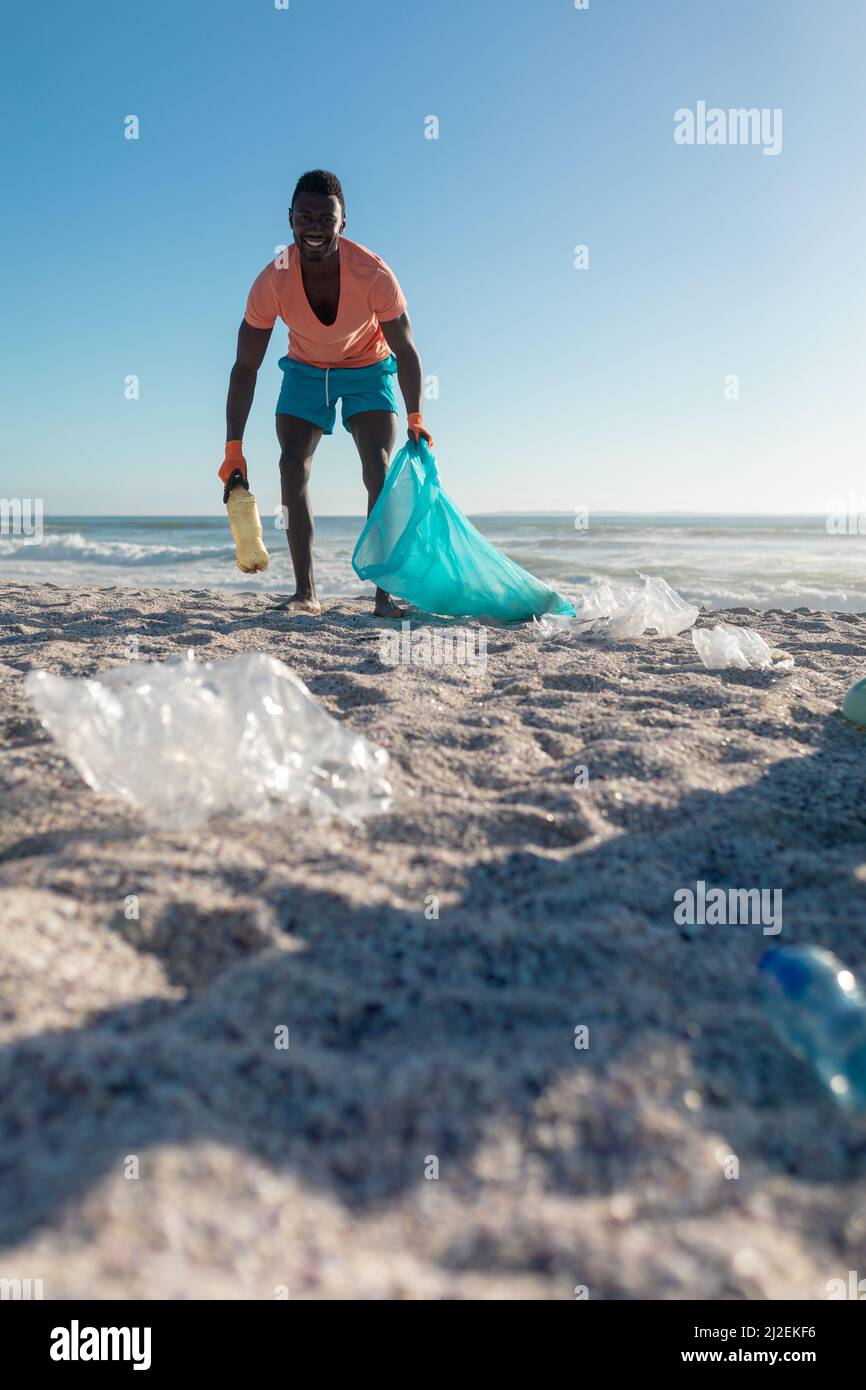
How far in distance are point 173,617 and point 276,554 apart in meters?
5.10

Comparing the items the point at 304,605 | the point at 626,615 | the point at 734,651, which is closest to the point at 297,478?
the point at 304,605

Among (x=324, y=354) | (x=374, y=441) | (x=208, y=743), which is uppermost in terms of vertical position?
(x=324, y=354)

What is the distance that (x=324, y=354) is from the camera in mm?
3074

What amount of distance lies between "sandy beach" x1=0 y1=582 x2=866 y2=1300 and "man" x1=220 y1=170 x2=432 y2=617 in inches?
72.5

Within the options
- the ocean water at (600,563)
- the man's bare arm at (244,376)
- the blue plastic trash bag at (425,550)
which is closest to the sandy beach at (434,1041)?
the blue plastic trash bag at (425,550)

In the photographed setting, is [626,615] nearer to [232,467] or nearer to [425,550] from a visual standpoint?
[425,550]

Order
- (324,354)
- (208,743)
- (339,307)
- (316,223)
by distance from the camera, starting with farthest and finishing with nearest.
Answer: (324,354), (339,307), (316,223), (208,743)

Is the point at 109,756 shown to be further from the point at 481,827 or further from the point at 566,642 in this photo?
the point at 566,642

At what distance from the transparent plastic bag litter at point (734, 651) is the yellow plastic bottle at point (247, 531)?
1462 millimetres

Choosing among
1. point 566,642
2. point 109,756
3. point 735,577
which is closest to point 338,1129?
point 109,756

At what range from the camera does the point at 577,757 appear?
1630 millimetres

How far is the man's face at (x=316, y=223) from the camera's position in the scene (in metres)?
2.70

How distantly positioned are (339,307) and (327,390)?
31cm

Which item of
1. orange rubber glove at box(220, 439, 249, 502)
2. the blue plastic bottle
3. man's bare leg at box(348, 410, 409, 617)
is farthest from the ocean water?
the blue plastic bottle
